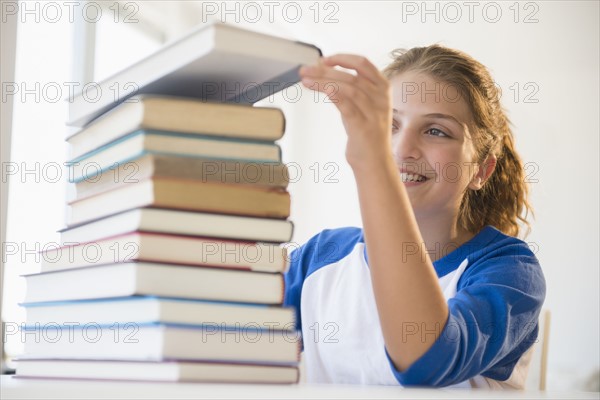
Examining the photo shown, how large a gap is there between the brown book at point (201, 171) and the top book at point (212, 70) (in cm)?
8

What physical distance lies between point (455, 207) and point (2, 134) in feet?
3.78

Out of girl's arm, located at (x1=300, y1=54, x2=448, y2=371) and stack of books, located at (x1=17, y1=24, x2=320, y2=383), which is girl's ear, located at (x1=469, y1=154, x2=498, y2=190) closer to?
girl's arm, located at (x1=300, y1=54, x2=448, y2=371)

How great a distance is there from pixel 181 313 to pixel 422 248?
11.5 inches

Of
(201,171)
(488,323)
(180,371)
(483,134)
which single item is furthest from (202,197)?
(483,134)

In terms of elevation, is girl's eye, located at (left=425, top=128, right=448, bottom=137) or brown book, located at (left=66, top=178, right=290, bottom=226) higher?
girl's eye, located at (left=425, top=128, right=448, bottom=137)

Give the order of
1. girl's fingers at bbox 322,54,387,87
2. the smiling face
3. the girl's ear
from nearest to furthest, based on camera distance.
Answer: girl's fingers at bbox 322,54,387,87 < the smiling face < the girl's ear

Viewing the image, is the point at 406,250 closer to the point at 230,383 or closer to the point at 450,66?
the point at 230,383

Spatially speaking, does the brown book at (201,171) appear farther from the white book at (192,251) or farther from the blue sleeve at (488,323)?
the blue sleeve at (488,323)

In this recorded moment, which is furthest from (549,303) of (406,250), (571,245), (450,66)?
(406,250)

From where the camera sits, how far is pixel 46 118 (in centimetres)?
299

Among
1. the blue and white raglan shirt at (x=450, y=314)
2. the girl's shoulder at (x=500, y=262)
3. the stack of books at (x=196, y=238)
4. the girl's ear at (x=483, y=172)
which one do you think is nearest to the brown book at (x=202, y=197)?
the stack of books at (x=196, y=238)

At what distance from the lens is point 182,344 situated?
62 cm

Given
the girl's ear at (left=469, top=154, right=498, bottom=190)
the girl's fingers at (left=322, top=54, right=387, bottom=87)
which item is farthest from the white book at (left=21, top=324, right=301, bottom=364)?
the girl's ear at (left=469, top=154, right=498, bottom=190)

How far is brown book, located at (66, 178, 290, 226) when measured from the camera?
0.63m
